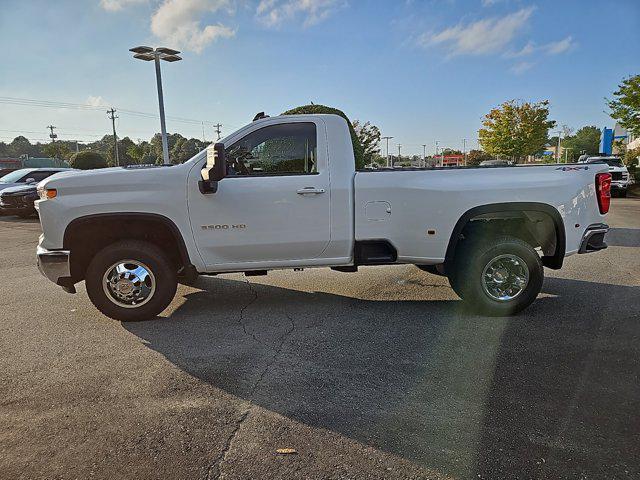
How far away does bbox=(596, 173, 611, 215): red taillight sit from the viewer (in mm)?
4625

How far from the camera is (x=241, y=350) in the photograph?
3947 millimetres

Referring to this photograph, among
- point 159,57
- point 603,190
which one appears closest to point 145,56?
point 159,57

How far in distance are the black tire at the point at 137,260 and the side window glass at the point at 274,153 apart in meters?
1.17

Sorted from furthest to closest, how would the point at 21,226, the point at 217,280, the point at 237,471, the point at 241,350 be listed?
the point at 21,226, the point at 217,280, the point at 241,350, the point at 237,471

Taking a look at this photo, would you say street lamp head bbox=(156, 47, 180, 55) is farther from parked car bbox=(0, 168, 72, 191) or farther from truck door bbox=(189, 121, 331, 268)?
truck door bbox=(189, 121, 331, 268)

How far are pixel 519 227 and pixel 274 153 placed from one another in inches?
112

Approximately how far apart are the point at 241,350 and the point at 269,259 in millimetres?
1054

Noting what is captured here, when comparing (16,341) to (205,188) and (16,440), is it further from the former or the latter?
(205,188)

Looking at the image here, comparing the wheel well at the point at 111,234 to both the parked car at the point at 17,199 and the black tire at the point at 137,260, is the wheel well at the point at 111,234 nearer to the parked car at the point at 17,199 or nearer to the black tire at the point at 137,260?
the black tire at the point at 137,260

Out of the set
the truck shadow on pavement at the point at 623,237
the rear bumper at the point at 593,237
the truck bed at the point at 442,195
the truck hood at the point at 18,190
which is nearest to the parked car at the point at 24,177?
the truck hood at the point at 18,190

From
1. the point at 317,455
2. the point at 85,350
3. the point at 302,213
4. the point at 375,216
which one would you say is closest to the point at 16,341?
the point at 85,350

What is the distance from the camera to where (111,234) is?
179 inches

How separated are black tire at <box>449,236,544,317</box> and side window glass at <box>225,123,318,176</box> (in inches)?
74.6

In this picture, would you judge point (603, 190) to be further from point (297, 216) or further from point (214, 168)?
point (214, 168)
